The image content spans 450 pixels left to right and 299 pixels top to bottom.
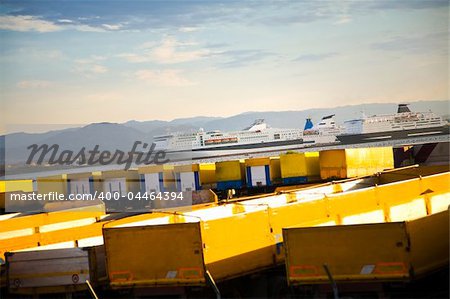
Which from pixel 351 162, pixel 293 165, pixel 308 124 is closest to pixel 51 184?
pixel 293 165

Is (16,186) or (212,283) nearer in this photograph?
(212,283)

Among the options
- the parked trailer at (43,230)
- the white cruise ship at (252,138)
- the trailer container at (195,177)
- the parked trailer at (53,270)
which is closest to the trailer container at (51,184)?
the trailer container at (195,177)

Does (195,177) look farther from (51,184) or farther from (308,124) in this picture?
(308,124)

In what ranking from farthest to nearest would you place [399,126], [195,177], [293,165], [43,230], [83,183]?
[399,126]
[195,177]
[293,165]
[83,183]
[43,230]

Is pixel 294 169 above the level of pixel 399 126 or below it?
above

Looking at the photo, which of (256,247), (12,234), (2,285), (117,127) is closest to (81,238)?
(12,234)

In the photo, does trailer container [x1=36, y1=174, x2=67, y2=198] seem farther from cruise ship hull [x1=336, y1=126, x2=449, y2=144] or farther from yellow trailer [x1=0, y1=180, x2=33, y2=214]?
cruise ship hull [x1=336, y1=126, x2=449, y2=144]

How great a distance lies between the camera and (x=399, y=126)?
52.2 m

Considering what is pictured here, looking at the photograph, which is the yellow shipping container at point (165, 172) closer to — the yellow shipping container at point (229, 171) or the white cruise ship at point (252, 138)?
the yellow shipping container at point (229, 171)

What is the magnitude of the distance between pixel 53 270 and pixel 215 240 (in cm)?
236

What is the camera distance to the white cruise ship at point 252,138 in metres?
54.9

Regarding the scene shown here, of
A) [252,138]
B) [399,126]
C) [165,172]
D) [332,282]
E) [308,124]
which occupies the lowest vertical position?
[252,138]

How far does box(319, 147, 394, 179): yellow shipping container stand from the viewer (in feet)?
59.5

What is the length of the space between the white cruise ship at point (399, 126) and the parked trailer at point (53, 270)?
150ft
